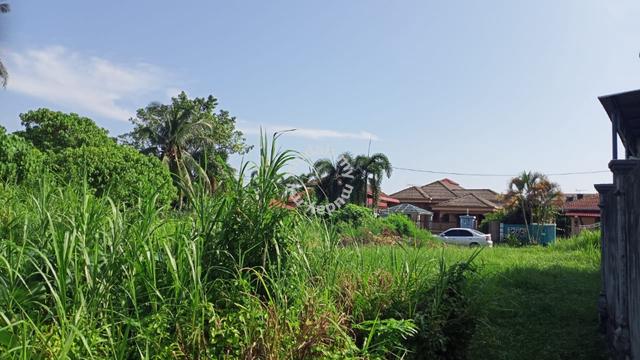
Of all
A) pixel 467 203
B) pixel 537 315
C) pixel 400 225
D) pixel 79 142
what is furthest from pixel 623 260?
pixel 467 203

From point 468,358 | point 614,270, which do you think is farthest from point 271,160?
point 614,270

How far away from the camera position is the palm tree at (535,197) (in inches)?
1051

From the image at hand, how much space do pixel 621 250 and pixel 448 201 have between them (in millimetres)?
34524

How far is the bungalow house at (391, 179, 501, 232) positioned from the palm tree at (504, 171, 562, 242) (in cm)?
582

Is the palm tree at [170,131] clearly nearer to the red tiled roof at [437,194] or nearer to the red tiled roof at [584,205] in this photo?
the red tiled roof at [437,194]

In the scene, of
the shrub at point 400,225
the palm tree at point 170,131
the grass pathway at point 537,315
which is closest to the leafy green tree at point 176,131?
the palm tree at point 170,131

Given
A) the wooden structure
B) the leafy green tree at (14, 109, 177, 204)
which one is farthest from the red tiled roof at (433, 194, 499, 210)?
the wooden structure

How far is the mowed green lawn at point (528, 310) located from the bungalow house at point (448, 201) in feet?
85.5

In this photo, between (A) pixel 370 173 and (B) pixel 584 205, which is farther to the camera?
(B) pixel 584 205

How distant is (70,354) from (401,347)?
A: 1.92 meters

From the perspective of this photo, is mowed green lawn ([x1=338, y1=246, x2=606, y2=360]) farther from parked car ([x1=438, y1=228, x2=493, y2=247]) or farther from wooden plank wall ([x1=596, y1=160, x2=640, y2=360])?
parked car ([x1=438, y1=228, x2=493, y2=247])

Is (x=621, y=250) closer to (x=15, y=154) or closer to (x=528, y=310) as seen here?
(x=528, y=310)

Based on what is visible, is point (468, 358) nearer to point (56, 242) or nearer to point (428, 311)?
point (428, 311)

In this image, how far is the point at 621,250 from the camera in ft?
13.1
